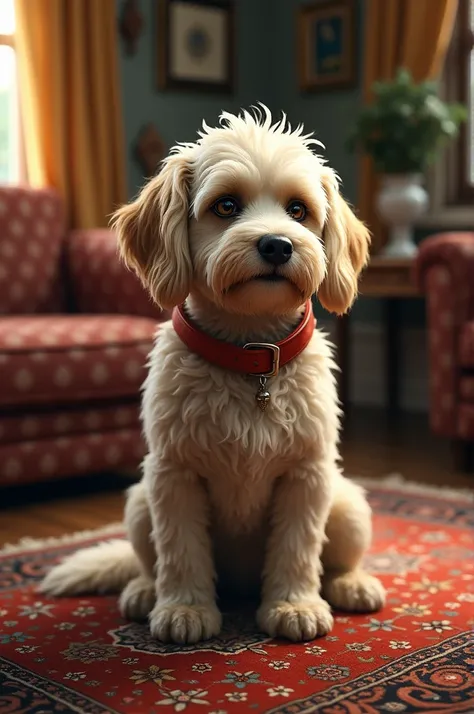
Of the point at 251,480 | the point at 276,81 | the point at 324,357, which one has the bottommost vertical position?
the point at 251,480

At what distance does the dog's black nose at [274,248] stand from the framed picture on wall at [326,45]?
4.00 meters

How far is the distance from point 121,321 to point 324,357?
1576 millimetres

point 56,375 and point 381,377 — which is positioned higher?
point 56,375

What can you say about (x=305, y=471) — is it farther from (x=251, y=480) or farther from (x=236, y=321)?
(x=236, y=321)

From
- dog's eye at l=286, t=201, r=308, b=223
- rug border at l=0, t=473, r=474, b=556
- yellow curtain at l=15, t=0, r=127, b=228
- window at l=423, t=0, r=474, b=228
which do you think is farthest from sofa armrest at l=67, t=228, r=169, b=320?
window at l=423, t=0, r=474, b=228

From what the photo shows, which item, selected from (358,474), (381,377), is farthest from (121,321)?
(381,377)

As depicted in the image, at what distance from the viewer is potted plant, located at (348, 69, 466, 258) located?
178 inches

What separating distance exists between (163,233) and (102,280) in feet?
6.92

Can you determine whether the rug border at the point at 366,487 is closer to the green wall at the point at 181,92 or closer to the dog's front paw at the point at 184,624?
the dog's front paw at the point at 184,624

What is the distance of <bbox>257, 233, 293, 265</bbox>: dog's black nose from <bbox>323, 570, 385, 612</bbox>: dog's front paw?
0.78 meters

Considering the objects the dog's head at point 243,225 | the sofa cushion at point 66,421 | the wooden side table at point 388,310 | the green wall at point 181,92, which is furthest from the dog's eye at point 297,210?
the green wall at point 181,92

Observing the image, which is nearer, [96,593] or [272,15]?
[96,593]

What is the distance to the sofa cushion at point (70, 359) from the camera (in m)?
3.14

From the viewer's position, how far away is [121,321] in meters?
3.46
